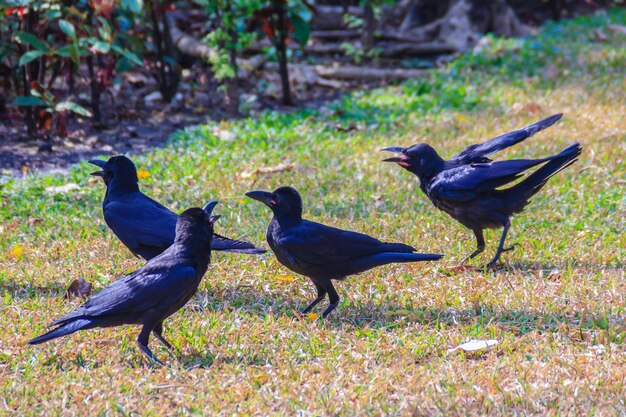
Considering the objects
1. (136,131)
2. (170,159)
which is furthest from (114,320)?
(136,131)

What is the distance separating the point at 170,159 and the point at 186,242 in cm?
395

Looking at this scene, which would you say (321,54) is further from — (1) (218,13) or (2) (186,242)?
(2) (186,242)

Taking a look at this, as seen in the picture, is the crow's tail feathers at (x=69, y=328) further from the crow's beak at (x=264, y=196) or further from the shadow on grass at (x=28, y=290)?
the crow's beak at (x=264, y=196)

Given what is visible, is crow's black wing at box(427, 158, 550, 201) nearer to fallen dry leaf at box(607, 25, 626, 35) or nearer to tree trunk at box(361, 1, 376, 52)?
tree trunk at box(361, 1, 376, 52)

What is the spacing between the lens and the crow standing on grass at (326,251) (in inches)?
184

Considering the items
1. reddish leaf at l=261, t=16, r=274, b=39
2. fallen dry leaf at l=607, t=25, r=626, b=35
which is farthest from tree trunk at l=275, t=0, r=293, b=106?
fallen dry leaf at l=607, t=25, r=626, b=35

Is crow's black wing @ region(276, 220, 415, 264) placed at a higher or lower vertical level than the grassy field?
higher

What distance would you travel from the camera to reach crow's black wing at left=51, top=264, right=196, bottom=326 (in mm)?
3955

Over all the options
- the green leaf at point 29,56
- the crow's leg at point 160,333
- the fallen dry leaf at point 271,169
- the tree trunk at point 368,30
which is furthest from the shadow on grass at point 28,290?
the tree trunk at point 368,30

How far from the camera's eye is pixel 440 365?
396 cm

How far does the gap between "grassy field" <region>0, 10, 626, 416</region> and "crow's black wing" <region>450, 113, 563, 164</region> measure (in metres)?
0.66

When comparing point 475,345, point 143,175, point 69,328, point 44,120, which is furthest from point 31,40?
point 475,345

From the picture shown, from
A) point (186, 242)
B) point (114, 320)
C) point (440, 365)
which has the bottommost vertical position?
point (440, 365)

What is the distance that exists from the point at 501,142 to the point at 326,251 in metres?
1.61
